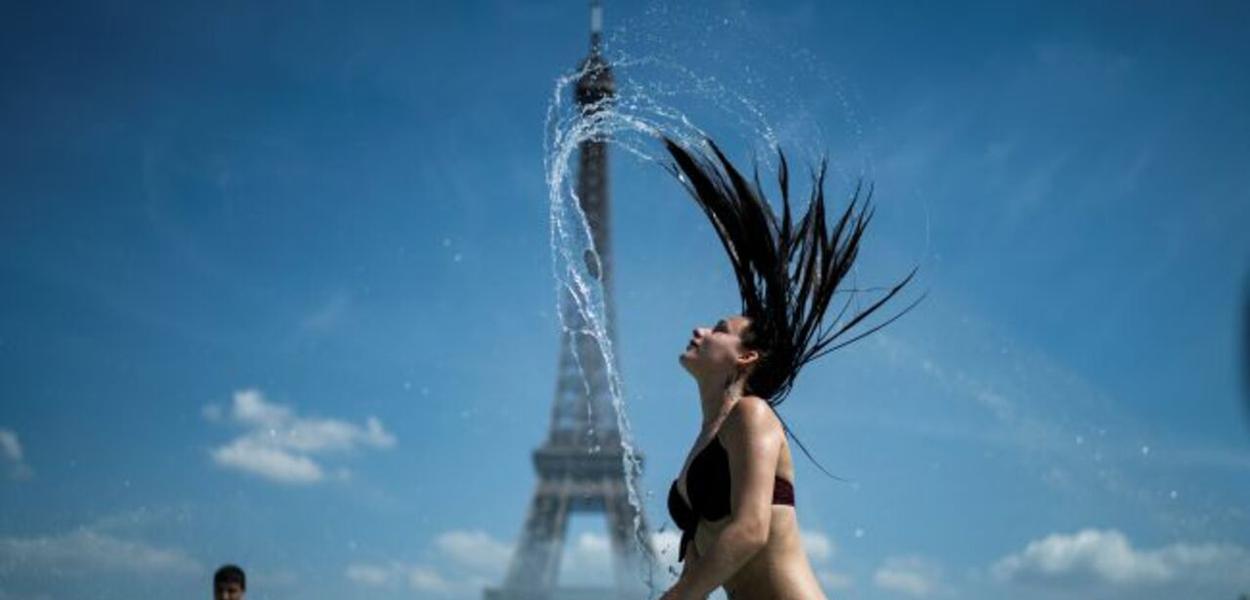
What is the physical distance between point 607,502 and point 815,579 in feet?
161

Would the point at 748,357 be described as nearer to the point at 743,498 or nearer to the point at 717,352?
the point at 717,352

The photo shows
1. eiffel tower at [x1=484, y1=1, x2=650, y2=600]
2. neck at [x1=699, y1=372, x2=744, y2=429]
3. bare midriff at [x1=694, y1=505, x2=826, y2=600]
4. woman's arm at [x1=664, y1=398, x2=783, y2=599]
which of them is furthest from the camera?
A: eiffel tower at [x1=484, y1=1, x2=650, y2=600]

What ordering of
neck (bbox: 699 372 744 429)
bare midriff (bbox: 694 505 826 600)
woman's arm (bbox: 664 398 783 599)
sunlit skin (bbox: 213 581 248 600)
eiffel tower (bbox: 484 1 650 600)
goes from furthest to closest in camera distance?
eiffel tower (bbox: 484 1 650 600) → sunlit skin (bbox: 213 581 248 600) → neck (bbox: 699 372 744 429) → bare midriff (bbox: 694 505 826 600) → woman's arm (bbox: 664 398 783 599)

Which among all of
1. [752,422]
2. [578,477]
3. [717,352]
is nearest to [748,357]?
[717,352]

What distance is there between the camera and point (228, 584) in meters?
7.96

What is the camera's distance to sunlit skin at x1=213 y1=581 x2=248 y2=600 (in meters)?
7.92

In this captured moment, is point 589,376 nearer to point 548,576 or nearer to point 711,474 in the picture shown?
point 548,576

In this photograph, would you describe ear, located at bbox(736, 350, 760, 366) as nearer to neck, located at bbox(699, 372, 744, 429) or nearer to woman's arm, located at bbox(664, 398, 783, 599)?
neck, located at bbox(699, 372, 744, 429)

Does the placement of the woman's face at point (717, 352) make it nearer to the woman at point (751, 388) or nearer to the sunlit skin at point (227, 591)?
the woman at point (751, 388)

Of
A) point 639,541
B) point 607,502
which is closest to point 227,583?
point 639,541

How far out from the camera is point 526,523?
52.0 metres

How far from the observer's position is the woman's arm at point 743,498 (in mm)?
3201

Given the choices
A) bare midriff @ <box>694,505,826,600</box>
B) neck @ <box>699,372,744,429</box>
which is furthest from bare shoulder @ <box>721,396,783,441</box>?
neck @ <box>699,372,744,429</box>

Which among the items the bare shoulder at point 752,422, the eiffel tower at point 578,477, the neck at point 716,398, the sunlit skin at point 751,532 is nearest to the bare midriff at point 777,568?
the sunlit skin at point 751,532
